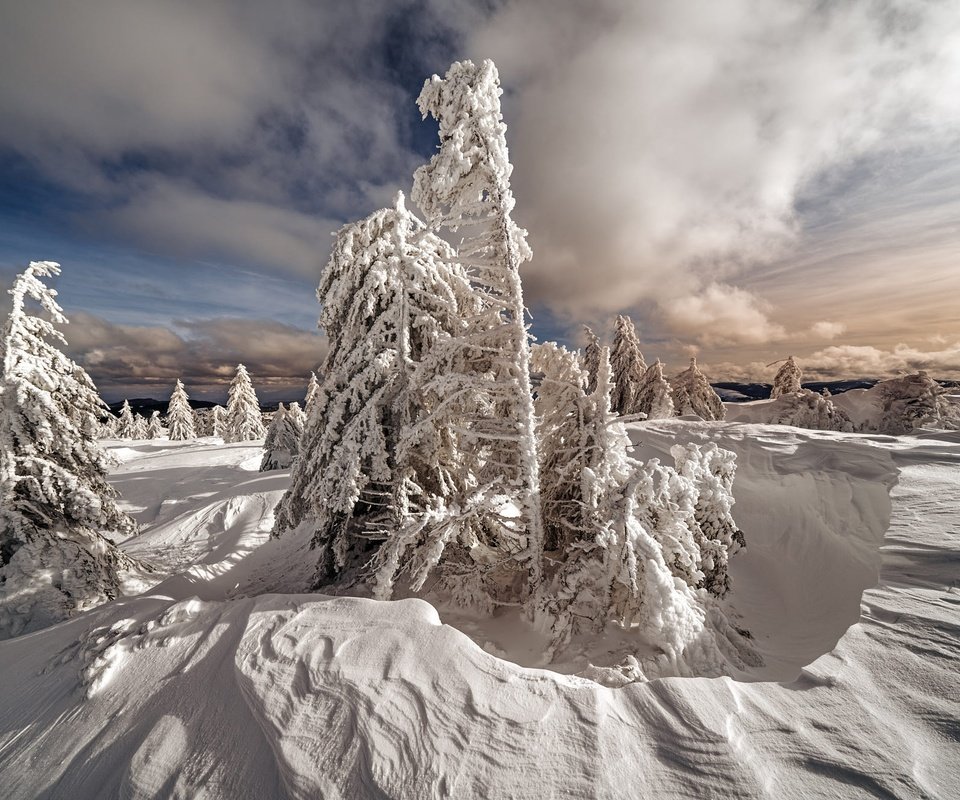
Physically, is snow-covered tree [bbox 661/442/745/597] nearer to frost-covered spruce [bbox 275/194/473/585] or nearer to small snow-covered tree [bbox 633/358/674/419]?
frost-covered spruce [bbox 275/194/473/585]

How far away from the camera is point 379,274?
25.9 feet

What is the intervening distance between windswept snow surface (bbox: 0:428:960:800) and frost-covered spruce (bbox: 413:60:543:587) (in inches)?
101

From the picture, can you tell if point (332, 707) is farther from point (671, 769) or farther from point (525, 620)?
point (525, 620)

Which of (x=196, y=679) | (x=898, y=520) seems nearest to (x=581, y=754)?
(x=196, y=679)

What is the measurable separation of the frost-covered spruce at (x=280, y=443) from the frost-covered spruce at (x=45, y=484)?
1475 cm

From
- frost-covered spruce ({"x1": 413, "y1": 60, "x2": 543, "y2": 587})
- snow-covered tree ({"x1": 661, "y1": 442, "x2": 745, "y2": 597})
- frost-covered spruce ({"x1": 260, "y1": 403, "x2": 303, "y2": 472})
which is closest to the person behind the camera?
frost-covered spruce ({"x1": 413, "y1": 60, "x2": 543, "y2": 587})

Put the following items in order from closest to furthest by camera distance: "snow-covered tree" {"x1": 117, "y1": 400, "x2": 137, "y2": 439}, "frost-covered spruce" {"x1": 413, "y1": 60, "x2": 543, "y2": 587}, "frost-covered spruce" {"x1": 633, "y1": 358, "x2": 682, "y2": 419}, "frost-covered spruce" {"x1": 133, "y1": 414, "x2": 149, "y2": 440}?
1. "frost-covered spruce" {"x1": 413, "y1": 60, "x2": 543, "y2": 587}
2. "frost-covered spruce" {"x1": 633, "y1": 358, "x2": 682, "y2": 419}
3. "snow-covered tree" {"x1": 117, "y1": 400, "x2": 137, "y2": 439}
4. "frost-covered spruce" {"x1": 133, "y1": 414, "x2": 149, "y2": 440}

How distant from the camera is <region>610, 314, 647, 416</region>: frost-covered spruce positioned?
3194 centimetres

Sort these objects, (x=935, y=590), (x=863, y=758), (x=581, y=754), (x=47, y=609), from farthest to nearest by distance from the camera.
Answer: (x=47, y=609) → (x=935, y=590) → (x=581, y=754) → (x=863, y=758)

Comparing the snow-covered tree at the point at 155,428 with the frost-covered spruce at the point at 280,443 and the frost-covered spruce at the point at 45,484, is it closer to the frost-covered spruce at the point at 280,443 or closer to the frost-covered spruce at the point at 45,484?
the frost-covered spruce at the point at 280,443

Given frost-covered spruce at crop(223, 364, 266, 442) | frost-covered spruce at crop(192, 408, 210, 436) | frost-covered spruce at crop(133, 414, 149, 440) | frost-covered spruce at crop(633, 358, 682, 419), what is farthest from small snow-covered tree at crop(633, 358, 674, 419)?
frost-covered spruce at crop(133, 414, 149, 440)

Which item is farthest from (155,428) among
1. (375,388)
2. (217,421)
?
(375,388)

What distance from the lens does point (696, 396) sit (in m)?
33.3

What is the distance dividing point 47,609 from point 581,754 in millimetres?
11030
